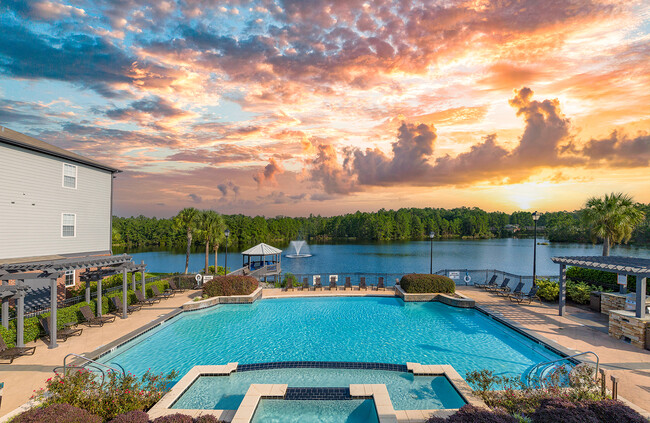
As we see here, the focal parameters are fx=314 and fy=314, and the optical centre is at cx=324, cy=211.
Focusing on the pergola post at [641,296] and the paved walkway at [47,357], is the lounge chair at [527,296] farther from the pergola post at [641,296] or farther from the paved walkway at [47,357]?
the paved walkway at [47,357]

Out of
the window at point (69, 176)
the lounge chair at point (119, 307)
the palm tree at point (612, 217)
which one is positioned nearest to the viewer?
the lounge chair at point (119, 307)

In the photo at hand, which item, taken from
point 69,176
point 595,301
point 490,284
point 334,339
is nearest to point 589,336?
point 595,301

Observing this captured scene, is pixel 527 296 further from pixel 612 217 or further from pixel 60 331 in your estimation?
pixel 60 331

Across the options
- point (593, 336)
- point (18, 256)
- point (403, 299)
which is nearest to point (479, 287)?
point (403, 299)

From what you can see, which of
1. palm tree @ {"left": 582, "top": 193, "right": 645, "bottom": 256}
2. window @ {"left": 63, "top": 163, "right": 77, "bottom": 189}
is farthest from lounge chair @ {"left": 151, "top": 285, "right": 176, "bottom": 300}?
palm tree @ {"left": 582, "top": 193, "right": 645, "bottom": 256}

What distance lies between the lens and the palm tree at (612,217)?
1934 centimetres

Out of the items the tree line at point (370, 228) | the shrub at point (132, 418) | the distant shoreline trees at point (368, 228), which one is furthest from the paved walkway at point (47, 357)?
the distant shoreline trees at point (368, 228)

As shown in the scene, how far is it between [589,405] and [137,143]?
91.1ft

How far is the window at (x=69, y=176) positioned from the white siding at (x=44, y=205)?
0.59 ft

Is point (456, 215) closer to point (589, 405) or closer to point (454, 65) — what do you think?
point (454, 65)

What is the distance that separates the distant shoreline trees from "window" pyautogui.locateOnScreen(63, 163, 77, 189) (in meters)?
61.7

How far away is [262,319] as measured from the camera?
48.5ft

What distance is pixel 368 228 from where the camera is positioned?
10500cm

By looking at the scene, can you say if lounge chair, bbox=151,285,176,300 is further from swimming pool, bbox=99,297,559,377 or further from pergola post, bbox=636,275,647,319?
pergola post, bbox=636,275,647,319
